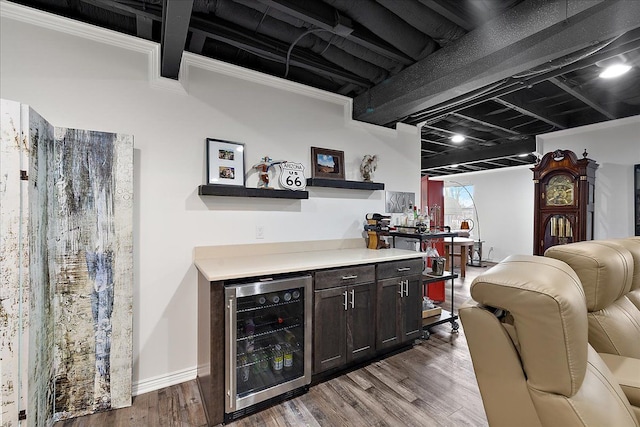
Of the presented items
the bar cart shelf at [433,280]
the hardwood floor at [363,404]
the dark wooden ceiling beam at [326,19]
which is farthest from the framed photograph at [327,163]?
the hardwood floor at [363,404]

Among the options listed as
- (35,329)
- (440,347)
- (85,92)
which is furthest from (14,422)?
(440,347)

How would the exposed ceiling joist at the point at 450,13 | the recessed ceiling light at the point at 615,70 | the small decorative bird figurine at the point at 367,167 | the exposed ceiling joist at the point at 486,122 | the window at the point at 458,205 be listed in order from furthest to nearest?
the window at the point at 458,205 → the exposed ceiling joist at the point at 486,122 → the small decorative bird figurine at the point at 367,167 → the recessed ceiling light at the point at 615,70 → the exposed ceiling joist at the point at 450,13

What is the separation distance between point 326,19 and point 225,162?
1.32 meters

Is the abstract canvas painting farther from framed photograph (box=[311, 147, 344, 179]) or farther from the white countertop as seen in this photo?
framed photograph (box=[311, 147, 344, 179])

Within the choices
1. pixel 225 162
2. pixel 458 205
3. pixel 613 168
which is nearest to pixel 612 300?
pixel 225 162

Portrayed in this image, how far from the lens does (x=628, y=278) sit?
1594mm

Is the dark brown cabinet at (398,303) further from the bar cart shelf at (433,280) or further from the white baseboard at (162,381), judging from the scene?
the white baseboard at (162,381)

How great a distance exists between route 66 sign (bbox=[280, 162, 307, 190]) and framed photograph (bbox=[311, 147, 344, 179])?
0.21 m

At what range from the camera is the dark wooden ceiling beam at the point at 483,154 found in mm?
4918

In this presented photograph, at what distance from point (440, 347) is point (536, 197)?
9.46 ft

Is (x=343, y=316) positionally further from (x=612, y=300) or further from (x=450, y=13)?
(x=450, y=13)

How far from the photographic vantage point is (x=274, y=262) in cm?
227

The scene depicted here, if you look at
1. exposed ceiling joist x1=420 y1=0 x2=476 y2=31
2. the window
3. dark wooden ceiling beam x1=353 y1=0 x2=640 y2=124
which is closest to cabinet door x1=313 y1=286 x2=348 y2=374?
dark wooden ceiling beam x1=353 y1=0 x2=640 y2=124

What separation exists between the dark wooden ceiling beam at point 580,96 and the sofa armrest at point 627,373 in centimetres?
259
